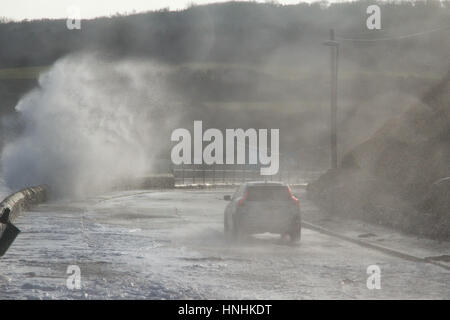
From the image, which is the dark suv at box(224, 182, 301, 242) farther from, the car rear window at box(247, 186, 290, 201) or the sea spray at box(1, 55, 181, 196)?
the sea spray at box(1, 55, 181, 196)

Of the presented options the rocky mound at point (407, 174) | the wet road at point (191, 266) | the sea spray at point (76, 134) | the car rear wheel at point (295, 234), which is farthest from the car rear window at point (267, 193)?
the sea spray at point (76, 134)

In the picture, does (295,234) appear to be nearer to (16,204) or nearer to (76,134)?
(16,204)

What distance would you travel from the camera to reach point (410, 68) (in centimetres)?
12706

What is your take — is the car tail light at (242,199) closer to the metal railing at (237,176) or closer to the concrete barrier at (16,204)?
the concrete barrier at (16,204)

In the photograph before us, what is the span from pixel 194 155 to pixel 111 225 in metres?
81.1

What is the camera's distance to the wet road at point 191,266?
42.8 ft

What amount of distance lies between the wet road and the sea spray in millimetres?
27266

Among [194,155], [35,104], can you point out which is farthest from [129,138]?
[194,155]

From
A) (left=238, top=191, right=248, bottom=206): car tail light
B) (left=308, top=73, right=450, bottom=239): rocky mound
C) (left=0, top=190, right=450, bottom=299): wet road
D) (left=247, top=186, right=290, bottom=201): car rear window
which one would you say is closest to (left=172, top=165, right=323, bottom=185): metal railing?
(left=308, top=73, right=450, bottom=239): rocky mound

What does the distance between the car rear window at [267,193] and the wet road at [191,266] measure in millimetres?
1108

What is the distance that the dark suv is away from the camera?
2158 cm

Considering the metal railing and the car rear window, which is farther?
the metal railing

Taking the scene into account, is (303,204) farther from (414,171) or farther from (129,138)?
(129,138)
